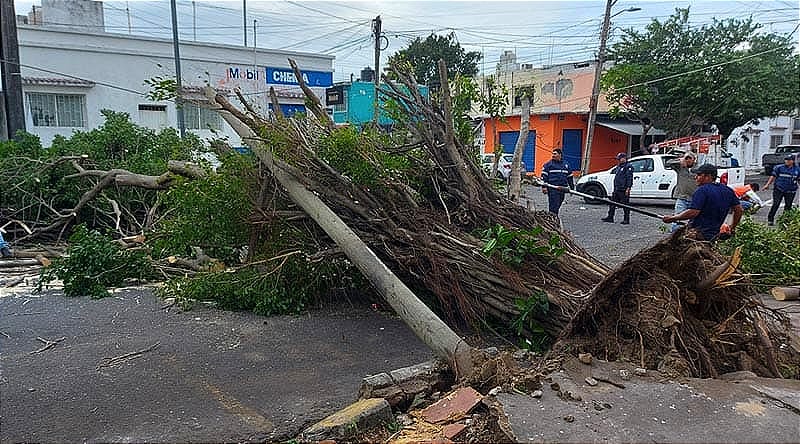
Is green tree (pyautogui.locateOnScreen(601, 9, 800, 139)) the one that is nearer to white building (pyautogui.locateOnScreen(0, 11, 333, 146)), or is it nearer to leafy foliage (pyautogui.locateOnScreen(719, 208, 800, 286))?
white building (pyautogui.locateOnScreen(0, 11, 333, 146))

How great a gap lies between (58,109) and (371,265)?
22.3 meters

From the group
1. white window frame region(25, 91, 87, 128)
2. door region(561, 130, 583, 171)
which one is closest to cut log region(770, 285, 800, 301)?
white window frame region(25, 91, 87, 128)

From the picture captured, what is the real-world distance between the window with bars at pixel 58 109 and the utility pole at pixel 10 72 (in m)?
8.66

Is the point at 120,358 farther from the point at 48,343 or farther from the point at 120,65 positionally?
the point at 120,65

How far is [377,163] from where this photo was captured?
6.41m

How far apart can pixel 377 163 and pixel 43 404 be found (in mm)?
3661

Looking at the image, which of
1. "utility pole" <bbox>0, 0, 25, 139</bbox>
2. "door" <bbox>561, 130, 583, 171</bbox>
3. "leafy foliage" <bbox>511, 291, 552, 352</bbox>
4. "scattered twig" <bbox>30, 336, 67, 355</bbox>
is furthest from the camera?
"door" <bbox>561, 130, 583, 171</bbox>

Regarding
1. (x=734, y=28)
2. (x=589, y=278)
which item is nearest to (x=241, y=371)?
(x=589, y=278)

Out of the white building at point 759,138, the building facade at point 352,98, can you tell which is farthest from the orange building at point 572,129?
the building facade at point 352,98

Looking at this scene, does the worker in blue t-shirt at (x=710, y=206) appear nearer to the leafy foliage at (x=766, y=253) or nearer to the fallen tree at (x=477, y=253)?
the leafy foliage at (x=766, y=253)

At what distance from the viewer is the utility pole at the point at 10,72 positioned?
1416 centimetres

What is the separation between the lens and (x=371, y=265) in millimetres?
5418

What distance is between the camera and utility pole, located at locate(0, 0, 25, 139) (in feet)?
46.4

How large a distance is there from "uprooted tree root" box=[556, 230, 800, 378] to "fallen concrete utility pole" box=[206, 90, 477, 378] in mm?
883
